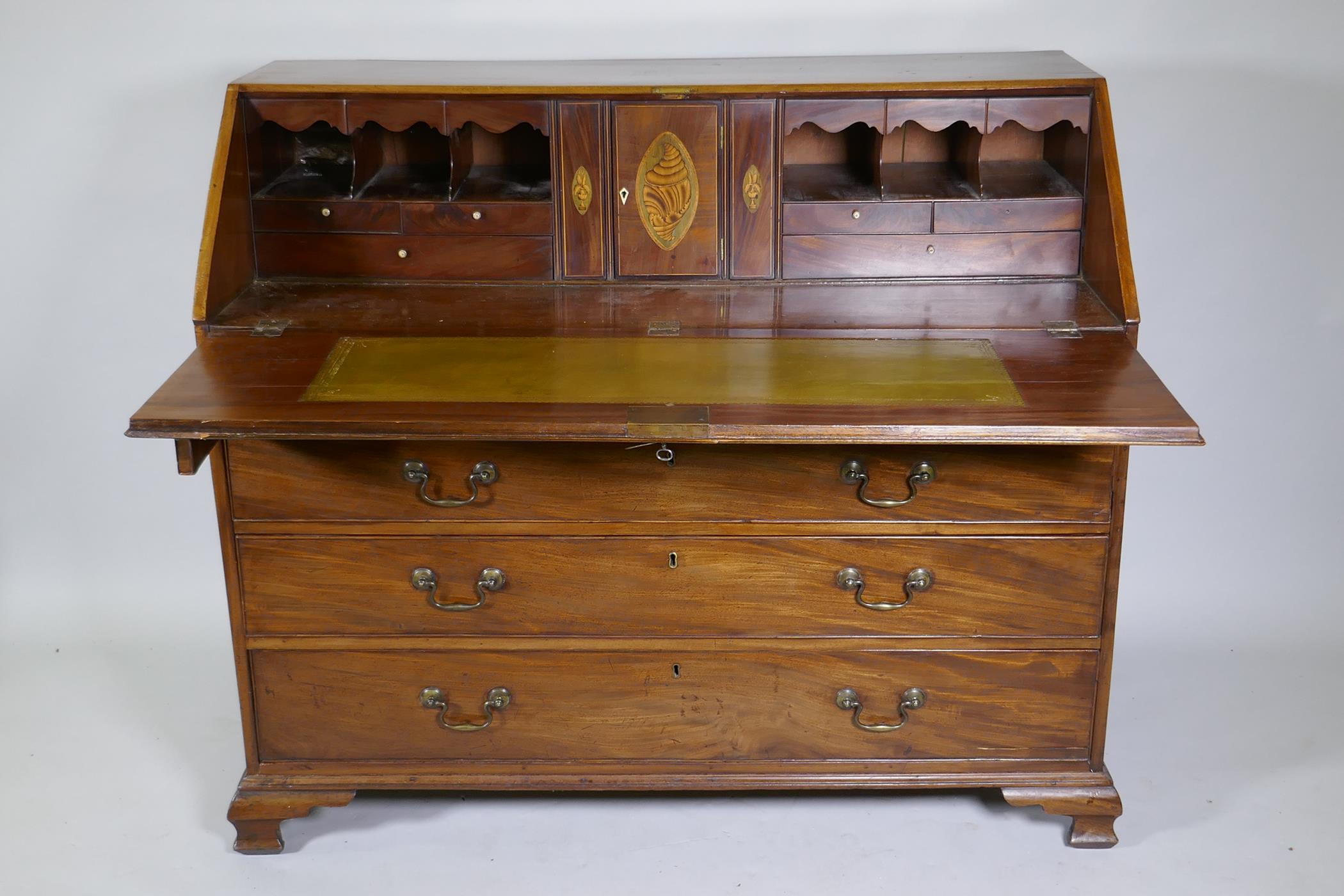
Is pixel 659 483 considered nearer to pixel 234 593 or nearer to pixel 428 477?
pixel 428 477

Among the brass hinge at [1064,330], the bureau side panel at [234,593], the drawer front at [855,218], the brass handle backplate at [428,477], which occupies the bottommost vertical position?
the bureau side panel at [234,593]

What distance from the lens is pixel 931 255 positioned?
3.36m

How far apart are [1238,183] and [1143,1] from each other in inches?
19.2

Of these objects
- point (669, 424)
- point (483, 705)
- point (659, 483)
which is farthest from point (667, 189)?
point (483, 705)

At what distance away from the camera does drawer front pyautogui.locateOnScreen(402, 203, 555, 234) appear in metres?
3.35

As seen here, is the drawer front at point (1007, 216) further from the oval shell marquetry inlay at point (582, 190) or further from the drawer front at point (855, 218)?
the oval shell marquetry inlay at point (582, 190)

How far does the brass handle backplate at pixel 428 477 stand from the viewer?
9.70 feet

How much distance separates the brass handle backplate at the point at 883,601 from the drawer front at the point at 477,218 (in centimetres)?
94

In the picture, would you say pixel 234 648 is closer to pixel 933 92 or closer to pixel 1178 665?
pixel 933 92

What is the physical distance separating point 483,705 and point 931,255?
1270 millimetres

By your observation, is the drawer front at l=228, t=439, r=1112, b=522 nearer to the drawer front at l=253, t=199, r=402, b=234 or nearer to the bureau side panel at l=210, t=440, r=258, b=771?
the bureau side panel at l=210, t=440, r=258, b=771

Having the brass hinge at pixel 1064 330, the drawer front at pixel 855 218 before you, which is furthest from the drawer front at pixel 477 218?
the brass hinge at pixel 1064 330

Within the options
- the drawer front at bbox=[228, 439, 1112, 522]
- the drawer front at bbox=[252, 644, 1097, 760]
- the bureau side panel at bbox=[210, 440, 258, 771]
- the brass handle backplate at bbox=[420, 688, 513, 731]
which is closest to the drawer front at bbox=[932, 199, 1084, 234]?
the drawer front at bbox=[228, 439, 1112, 522]

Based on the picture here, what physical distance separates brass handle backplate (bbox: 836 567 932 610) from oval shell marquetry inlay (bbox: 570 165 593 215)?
919 millimetres
